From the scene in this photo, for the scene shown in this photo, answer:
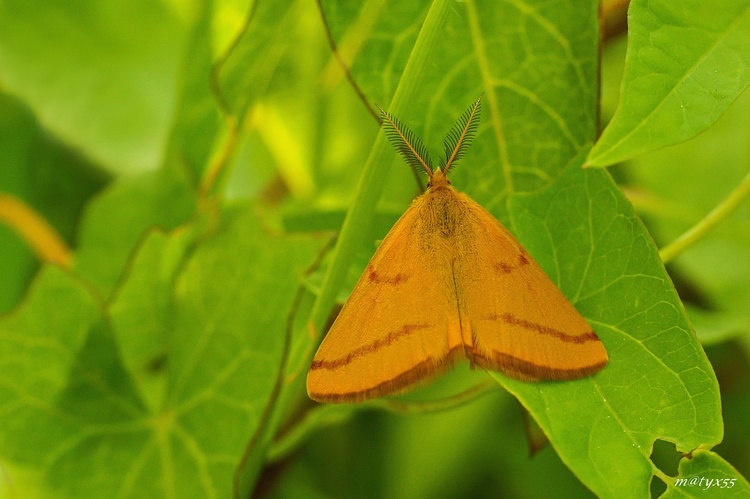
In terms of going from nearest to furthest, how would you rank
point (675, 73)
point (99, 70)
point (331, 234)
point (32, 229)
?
1. point (675, 73)
2. point (331, 234)
3. point (32, 229)
4. point (99, 70)

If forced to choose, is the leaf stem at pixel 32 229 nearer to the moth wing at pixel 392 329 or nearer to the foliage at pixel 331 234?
the foliage at pixel 331 234

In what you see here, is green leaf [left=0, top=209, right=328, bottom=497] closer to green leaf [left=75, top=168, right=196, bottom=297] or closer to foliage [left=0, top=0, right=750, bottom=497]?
foliage [left=0, top=0, right=750, bottom=497]

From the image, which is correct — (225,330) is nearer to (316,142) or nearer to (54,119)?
(316,142)

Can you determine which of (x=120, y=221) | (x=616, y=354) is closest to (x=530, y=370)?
(x=616, y=354)

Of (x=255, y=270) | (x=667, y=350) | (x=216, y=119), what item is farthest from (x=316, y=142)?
Answer: (x=667, y=350)

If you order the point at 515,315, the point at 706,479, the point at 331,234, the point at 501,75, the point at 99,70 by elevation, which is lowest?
the point at 706,479

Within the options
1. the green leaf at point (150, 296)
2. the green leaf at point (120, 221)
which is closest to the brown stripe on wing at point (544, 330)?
the green leaf at point (150, 296)

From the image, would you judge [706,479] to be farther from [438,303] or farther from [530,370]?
[438,303]
